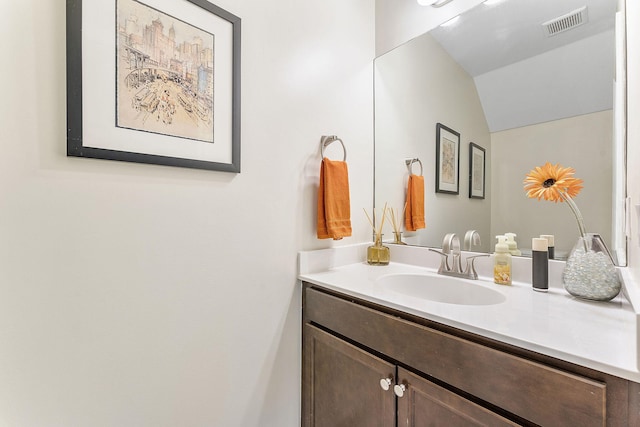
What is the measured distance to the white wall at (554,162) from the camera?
0.99 m

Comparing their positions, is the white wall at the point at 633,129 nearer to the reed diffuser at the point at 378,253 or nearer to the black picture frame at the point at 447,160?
the black picture frame at the point at 447,160

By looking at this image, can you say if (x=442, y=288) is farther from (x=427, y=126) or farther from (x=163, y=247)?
(x=163, y=247)

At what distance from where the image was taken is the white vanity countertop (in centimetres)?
59

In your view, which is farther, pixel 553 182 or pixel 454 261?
pixel 454 261

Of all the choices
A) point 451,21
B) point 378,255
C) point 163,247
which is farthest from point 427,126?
point 163,247

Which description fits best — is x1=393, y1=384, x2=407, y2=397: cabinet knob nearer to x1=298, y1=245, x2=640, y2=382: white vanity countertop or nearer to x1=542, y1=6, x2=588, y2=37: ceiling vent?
x1=298, y1=245, x2=640, y2=382: white vanity countertop

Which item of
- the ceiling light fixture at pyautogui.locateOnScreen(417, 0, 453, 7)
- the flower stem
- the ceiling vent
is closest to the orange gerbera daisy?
the flower stem

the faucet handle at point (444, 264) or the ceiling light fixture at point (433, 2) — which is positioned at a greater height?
the ceiling light fixture at point (433, 2)

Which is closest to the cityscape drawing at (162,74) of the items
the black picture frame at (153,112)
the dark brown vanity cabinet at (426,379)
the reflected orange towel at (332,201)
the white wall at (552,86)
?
the black picture frame at (153,112)

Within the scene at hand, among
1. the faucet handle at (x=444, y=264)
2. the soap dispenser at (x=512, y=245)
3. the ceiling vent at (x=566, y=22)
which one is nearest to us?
the ceiling vent at (x=566, y=22)

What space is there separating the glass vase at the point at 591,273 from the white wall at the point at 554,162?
0.13 metres

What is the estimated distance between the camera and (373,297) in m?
A: 0.95

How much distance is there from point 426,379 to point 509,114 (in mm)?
1057

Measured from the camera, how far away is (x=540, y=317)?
0.77 metres
